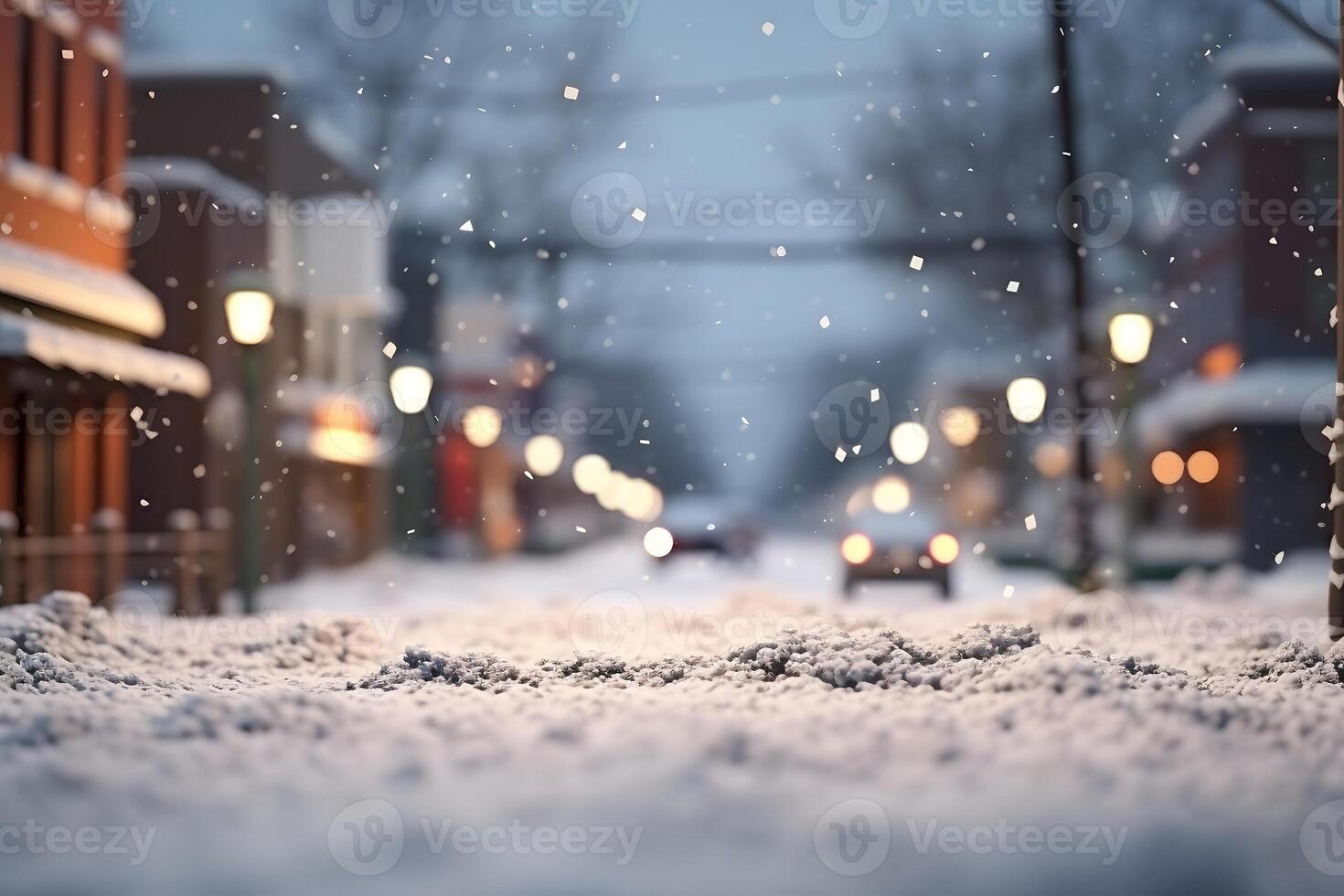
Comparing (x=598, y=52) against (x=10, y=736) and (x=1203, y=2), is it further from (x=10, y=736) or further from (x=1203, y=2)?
(x=10, y=736)

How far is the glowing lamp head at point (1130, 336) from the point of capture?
13.4m

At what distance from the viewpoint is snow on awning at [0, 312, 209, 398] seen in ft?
37.7

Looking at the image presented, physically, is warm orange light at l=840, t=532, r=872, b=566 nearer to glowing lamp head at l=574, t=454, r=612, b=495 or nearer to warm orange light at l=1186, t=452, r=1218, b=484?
warm orange light at l=1186, t=452, r=1218, b=484

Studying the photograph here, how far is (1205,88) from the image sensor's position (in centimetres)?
2417

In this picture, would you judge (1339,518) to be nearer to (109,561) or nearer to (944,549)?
(944,549)

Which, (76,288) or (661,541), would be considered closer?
(76,288)

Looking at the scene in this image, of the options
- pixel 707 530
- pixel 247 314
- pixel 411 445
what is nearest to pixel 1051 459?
pixel 707 530

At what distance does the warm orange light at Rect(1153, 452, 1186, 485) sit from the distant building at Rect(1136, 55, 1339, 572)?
1.83m

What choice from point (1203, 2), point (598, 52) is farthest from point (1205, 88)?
point (598, 52)

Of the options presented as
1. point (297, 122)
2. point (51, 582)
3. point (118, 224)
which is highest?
Result: point (297, 122)

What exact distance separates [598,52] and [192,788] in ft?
71.7

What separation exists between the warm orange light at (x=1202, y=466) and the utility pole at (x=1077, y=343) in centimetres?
1209

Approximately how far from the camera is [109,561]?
1367 centimetres

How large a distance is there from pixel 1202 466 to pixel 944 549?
1064cm
